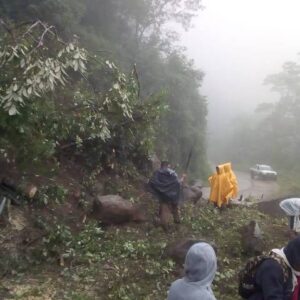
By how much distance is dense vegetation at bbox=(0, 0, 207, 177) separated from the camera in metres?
5.03

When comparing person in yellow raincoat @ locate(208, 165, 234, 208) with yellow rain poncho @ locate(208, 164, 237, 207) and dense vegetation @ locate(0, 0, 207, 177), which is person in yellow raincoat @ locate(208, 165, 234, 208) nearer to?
yellow rain poncho @ locate(208, 164, 237, 207)

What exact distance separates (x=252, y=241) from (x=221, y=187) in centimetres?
310

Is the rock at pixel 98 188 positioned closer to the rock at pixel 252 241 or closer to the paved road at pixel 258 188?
the rock at pixel 252 241

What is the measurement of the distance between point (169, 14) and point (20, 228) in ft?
71.1

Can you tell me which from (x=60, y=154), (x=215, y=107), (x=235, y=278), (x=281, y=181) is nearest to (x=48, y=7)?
(x=60, y=154)

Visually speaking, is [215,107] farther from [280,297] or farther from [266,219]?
[280,297]

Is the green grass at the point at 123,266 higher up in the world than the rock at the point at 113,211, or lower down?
lower down

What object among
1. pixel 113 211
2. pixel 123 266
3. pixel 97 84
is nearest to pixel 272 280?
pixel 123 266

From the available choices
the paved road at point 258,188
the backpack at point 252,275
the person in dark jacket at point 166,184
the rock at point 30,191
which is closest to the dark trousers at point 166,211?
the person in dark jacket at point 166,184

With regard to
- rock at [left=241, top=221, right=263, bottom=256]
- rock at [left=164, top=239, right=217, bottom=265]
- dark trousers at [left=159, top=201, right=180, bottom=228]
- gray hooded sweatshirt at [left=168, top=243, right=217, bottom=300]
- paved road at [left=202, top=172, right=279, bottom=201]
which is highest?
paved road at [left=202, top=172, right=279, bottom=201]

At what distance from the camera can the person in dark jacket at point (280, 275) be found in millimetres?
2662

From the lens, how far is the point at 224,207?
1035cm

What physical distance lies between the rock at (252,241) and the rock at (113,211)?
215 centimetres

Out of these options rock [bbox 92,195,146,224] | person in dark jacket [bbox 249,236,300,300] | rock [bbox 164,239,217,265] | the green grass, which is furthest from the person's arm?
rock [bbox 92,195,146,224]
